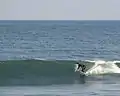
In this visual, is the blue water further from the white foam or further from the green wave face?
the white foam

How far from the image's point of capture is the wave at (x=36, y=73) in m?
26.2

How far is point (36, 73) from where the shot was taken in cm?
2958

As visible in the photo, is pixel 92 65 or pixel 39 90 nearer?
pixel 39 90

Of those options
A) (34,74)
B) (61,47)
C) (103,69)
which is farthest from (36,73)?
(61,47)

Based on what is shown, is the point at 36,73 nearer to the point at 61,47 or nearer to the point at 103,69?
the point at 103,69

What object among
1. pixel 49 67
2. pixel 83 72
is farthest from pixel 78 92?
pixel 49 67

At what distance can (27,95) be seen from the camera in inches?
845

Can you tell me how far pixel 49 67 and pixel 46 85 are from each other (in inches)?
305

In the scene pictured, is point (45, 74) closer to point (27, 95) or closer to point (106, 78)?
point (106, 78)

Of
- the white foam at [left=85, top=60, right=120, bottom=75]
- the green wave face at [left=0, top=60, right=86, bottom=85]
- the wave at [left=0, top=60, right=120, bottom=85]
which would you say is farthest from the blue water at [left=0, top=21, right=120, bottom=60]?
the white foam at [left=85, top=60, right=120, bottom=75]

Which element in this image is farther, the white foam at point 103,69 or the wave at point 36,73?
the white foam at point 103,69

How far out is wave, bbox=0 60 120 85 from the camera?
2619cm

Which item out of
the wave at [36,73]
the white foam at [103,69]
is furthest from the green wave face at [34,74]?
the white foam at [103,69]

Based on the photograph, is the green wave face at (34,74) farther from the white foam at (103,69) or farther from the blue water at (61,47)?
the blue water at (61,47)
